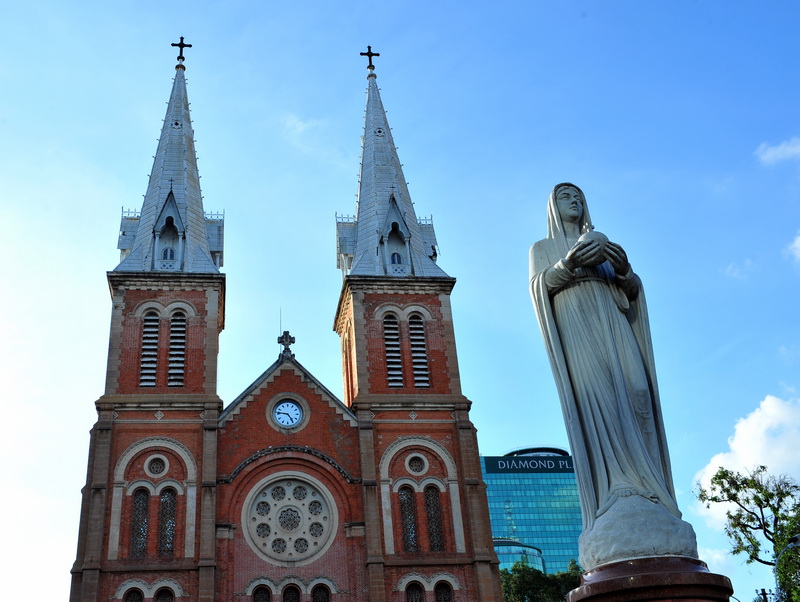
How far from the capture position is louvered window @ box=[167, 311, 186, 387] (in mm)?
29453

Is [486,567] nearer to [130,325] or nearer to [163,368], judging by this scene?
[163,368]

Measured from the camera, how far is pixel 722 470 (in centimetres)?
2459

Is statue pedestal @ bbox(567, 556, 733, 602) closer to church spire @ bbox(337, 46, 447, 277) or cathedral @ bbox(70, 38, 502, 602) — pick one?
cathedral @ bbox(70, 38, 502, 602)

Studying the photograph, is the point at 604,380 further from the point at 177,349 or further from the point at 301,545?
the point at 177,349

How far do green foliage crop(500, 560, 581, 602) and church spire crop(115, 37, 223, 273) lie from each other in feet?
63.1

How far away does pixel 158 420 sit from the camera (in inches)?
1124

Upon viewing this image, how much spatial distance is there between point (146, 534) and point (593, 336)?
22446 millimetres

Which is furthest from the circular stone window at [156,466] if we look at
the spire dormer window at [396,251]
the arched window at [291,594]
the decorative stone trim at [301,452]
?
the spire dormer window at [396,251]

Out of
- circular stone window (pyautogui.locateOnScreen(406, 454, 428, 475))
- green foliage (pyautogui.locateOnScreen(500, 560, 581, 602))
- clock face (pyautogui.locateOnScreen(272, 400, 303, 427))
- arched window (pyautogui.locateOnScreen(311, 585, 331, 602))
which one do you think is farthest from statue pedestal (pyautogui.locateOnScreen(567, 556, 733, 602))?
green foliage (pyautogui.locateOnScreen(500, 560, 581, 602))

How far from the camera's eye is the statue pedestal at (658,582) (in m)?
6.00

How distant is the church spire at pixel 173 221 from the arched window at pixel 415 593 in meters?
12.6

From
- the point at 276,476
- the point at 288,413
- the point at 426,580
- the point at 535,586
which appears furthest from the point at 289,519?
the point at 535,586

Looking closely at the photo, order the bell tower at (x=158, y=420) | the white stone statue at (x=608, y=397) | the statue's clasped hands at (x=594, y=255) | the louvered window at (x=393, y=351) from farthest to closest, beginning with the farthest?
the louvered window at (x=393, y=351), the bell tower at (x=158, y=420), the statue's clasped hands at (x=594, y=255), the white stone statue at (x=608, y=397)

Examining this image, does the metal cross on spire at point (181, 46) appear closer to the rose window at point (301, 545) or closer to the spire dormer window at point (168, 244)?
the spire dormer window at point (168, 244)
